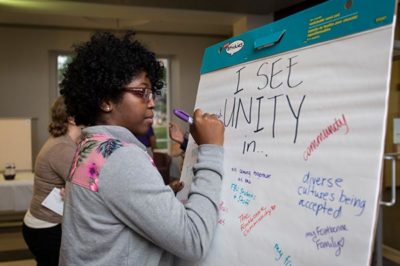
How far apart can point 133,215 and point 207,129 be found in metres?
0.35

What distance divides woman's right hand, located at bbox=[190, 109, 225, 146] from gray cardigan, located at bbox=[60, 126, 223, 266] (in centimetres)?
9

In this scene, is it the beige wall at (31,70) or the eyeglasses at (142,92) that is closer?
the eyeglasses at (142,92)

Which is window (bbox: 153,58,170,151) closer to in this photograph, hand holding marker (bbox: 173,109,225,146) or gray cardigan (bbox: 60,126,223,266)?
hand holding marker (bbox: 173,109,225,146)

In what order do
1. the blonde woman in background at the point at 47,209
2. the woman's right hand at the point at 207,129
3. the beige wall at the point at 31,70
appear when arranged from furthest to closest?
the beige wall at the point at 31,70 → the blonde woman in background at the point at 47,209 → the woman's right hand at the point at 207,129

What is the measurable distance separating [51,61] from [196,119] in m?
5.62

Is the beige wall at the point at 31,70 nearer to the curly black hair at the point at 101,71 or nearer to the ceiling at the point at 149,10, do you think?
the ceiling at the point at 149,10

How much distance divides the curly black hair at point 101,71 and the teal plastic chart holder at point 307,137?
0.31m

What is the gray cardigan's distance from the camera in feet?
2.82

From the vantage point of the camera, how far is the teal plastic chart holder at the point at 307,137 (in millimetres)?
743

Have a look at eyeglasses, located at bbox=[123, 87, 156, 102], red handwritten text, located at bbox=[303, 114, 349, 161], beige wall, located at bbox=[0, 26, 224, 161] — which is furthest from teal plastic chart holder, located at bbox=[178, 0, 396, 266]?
beige wall, located at bbox=[0, 26, 224, 161]

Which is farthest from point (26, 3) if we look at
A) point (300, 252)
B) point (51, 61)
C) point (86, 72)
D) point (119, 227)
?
point (300, 252)

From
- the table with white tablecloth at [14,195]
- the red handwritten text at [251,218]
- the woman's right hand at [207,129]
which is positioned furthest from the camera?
the table with white tablecloth at [14,195]

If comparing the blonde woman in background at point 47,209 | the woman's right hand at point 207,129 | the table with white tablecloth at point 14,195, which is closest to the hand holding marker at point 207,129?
the woman's right hand at point 207,129

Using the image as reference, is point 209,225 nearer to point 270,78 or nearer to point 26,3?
point 270,78
